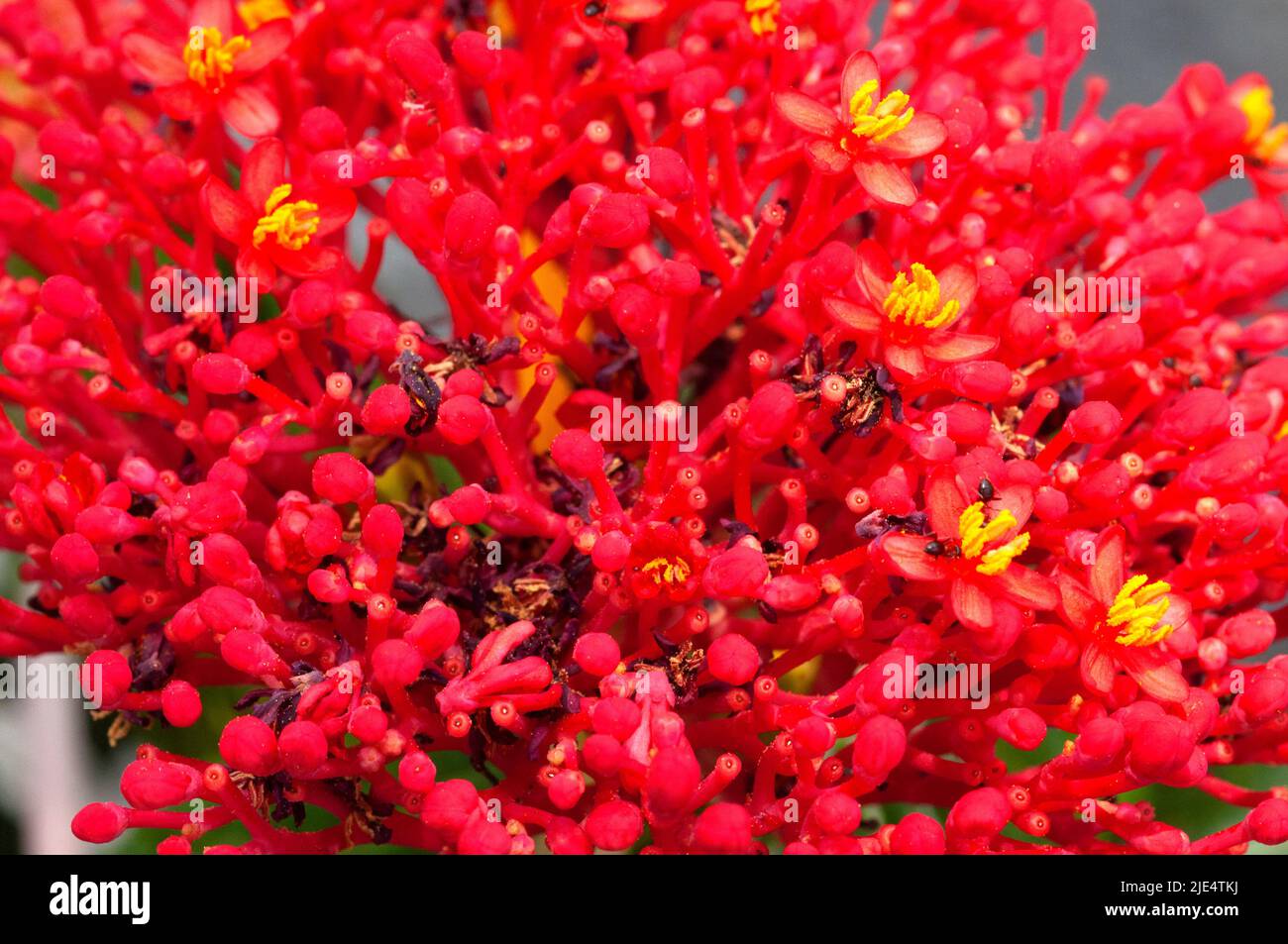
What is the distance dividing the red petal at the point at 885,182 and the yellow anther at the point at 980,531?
208 millimetres

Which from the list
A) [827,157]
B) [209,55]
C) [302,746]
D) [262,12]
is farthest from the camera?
[262,12]

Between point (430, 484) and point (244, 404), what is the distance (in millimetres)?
175

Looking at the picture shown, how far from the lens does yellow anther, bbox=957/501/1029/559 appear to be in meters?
0.77

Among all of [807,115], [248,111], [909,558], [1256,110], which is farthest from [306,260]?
[1256,110]

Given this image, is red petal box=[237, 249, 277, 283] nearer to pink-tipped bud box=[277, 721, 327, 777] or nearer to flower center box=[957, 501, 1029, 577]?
pink-tipped bud box=[277, 721, 327, 777]

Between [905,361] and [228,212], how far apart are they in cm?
47

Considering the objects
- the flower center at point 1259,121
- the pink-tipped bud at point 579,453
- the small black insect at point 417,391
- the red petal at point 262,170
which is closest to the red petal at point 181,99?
the red petal at point 262,170

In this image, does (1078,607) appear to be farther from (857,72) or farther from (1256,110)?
(1256,110)

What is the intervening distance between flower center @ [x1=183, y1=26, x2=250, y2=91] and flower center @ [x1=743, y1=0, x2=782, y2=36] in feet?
1.25

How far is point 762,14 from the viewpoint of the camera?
3.22ft

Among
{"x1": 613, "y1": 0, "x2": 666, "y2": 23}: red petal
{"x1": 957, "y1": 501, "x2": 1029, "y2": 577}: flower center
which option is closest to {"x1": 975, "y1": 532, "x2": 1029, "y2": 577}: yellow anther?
{"x1": 957, "y1": 501, "x2": 1029, "y2": 577}: flower center

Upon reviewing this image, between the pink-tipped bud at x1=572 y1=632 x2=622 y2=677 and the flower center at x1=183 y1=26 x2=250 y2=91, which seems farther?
the flower center at x1=183 y1=26 x2=250 y2=91

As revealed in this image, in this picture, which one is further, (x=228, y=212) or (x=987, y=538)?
(x=228, y=212)
